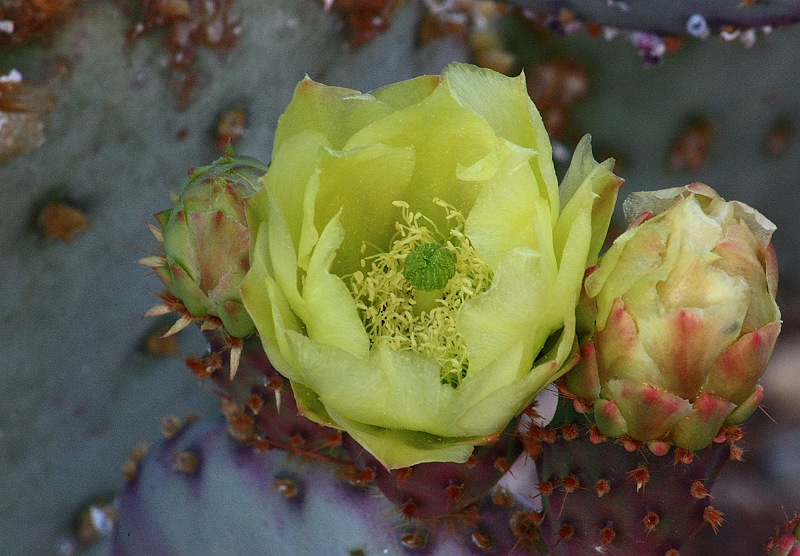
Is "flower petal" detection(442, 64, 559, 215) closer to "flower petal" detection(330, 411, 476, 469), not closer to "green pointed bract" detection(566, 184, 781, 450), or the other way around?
"green pointed bract" detection(566, 184, 781, 450)

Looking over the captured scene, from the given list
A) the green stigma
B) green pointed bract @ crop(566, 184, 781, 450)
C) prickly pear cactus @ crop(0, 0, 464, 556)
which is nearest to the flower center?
the green stigma

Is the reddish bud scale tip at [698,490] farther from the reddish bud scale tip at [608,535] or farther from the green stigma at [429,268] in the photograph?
the green stigma at [429,268]

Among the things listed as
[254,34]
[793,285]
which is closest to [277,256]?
[254,34]

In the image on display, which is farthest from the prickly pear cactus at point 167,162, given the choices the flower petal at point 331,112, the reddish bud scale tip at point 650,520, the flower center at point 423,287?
the flower petal at point 331,112

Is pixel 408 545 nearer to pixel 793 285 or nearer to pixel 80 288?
pixel 80 288

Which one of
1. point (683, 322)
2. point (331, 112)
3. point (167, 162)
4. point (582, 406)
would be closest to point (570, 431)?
point (582, 406)

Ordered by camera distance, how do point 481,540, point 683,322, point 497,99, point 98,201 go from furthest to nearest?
point 98,201, point 481,540, point 497,99, point 683,322

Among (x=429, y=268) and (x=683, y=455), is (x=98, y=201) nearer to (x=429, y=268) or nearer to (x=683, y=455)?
(x=429, y=268)
